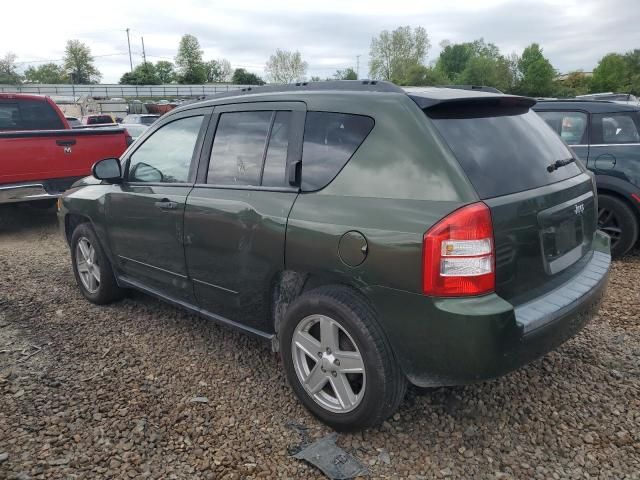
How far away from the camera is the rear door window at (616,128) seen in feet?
18.3

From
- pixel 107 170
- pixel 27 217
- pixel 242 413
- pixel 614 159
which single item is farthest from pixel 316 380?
pixel 27 217

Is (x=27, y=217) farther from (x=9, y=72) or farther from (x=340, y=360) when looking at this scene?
(x=9, y=72)

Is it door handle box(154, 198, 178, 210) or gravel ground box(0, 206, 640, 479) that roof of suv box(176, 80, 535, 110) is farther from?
gravel ground box(0, 206, 640, 479)

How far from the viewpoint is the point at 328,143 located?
9.09ft

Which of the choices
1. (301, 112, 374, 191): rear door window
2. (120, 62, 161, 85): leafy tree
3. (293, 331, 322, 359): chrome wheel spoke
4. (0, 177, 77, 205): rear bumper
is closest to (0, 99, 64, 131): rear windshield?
(0, 177, 77, 205): rear bumper

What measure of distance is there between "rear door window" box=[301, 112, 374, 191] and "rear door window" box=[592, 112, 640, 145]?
4.20 m

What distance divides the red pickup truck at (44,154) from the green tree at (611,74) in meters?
79.7

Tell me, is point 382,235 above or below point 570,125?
below

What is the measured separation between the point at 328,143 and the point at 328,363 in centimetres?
116

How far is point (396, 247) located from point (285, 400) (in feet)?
4.27

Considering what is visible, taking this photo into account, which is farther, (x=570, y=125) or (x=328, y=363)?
(x=570, y=125)

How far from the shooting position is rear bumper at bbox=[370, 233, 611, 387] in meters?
2.24

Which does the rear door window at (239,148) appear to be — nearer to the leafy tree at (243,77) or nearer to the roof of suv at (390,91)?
the roof of suv at (390,91)

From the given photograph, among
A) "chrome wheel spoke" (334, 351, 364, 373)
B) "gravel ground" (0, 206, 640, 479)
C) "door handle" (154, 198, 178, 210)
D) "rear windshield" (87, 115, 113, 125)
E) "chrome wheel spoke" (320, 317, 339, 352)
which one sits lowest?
"gravel ground" (0, 206, 640, 479)
